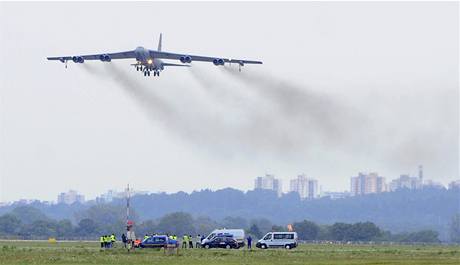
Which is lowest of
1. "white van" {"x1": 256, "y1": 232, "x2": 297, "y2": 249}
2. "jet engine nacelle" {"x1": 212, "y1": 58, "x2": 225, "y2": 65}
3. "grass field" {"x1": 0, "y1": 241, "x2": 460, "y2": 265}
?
"grass field" {"x1": 0, "y1": 241, "x2": 460, "y2": 265}

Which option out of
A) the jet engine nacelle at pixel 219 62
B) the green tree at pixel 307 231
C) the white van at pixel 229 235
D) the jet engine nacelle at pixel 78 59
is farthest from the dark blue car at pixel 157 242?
the green tree at pixel 307 231

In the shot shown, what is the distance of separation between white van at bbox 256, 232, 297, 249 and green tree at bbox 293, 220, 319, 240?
69325 mm

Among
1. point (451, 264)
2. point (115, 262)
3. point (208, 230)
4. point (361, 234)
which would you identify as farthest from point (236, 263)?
point (208, 230)

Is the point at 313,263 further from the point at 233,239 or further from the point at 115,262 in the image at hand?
the point at 233,239

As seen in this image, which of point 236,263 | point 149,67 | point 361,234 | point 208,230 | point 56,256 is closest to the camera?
Result: point 236,263

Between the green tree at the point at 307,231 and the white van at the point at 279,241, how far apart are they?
6932cm

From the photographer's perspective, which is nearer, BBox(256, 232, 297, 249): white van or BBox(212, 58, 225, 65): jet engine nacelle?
BBox(256, 232, 297, 249): white van

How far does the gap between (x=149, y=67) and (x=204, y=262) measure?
46289 mm

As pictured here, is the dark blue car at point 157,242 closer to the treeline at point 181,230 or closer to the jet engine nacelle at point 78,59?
the jet engine nacelle at point 78,59

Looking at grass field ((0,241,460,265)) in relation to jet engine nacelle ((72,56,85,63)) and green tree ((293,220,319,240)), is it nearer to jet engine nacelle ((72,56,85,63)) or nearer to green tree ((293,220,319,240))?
jet engine nacelle ((72,56,85,63))

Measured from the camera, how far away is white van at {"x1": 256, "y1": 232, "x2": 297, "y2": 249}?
3607 inches

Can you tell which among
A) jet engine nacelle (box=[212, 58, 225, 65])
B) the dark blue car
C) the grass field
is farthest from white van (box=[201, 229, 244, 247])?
jet engine nacelle (box=[212, 58, 225, 65])

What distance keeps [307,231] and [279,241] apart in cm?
7405

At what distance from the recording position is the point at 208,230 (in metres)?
198
